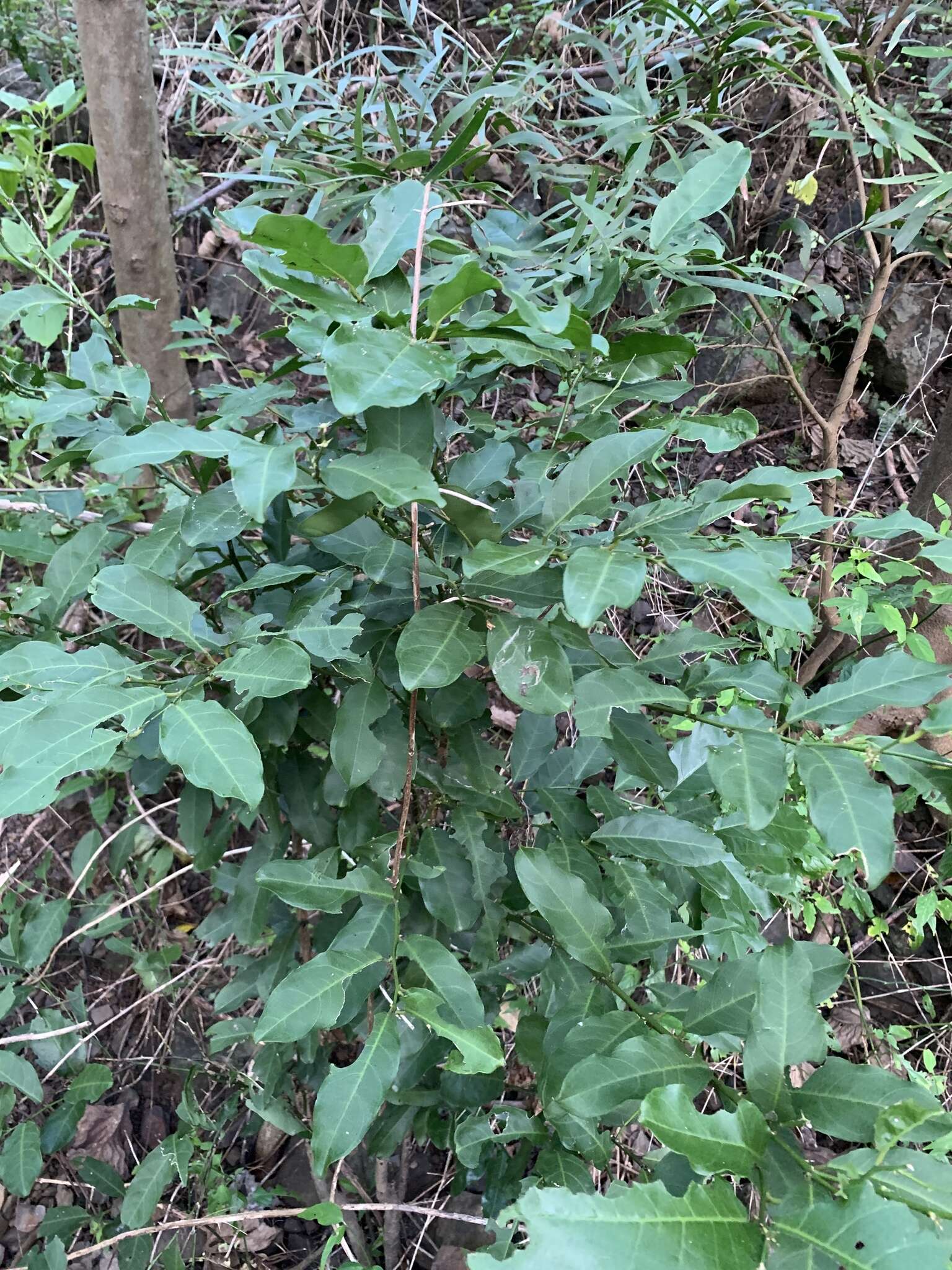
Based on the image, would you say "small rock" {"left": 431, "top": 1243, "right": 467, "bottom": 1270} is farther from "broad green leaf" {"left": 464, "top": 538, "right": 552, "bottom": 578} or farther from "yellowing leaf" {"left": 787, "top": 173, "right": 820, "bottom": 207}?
"yellowing leaf" {"left": 787, "top": 173, "right": 820, "bottom": 207}

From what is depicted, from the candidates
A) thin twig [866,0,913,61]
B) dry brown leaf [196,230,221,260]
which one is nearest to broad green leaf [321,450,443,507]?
thin twig [866,0,913,61]

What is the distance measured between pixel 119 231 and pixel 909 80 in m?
2.33

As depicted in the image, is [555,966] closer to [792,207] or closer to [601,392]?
[601,392]

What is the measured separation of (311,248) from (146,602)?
347mm

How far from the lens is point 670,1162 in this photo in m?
0.64

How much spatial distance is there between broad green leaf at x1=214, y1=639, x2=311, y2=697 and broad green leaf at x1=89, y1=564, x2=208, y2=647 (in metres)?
0.07

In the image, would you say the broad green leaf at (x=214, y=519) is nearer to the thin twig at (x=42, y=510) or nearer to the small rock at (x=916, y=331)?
the thin twig at (x=42, y=510)

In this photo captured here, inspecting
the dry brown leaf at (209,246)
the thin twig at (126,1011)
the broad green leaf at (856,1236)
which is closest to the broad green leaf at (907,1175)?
the broad green leaf at (856,1236)

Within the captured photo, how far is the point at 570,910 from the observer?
0.74 metres

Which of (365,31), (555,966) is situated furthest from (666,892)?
(365,31)

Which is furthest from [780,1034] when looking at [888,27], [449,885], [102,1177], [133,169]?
[133,169]

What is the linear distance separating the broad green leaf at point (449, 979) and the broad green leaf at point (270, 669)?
28cm

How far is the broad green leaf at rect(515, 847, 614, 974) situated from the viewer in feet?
2.40

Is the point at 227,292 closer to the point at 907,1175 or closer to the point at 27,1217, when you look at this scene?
the point at 27,1217
